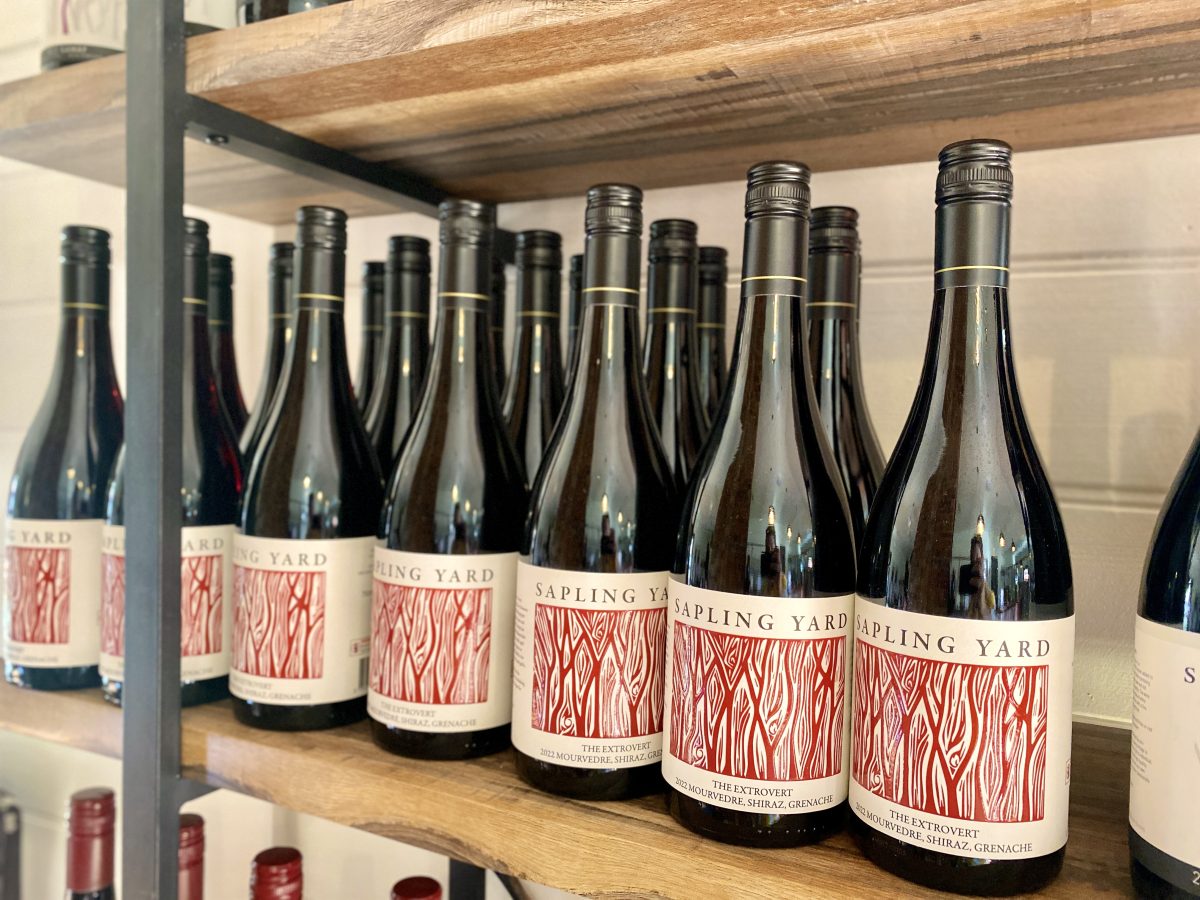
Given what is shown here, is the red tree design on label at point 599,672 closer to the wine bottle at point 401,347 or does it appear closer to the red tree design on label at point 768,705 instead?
the red tree design on label at point 768,705

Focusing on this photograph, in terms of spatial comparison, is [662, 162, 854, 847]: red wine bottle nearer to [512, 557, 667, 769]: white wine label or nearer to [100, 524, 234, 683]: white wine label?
[512, 557, 667, 769]: white wine label

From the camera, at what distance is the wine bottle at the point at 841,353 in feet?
1.81

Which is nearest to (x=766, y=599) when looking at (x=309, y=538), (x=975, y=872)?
(x=975, y=872)

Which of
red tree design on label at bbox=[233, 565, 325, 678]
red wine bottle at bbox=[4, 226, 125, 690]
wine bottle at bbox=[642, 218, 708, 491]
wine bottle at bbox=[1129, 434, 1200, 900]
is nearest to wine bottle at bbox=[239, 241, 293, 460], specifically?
red wine bottle at bbox=[4, 226, 125, 690]

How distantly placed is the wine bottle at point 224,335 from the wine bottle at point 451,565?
29cm

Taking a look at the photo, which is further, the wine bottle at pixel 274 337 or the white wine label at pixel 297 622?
the wine bottle at pixel 274 337

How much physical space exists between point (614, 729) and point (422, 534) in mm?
191

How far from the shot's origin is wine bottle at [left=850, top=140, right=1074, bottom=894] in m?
0.39

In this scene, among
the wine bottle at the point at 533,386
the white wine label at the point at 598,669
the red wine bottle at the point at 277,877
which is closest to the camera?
the white wine label at the point at 598,669

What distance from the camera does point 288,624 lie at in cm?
58

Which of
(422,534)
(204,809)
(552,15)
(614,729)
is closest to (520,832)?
(614,729)

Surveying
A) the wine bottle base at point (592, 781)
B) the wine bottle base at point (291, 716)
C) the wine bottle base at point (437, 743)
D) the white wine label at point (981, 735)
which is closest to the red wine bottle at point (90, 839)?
the wine bottle base at point (291, 716)

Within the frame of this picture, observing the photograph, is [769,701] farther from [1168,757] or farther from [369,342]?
[369,342]

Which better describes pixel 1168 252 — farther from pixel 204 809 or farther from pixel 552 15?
pixel 204 809
